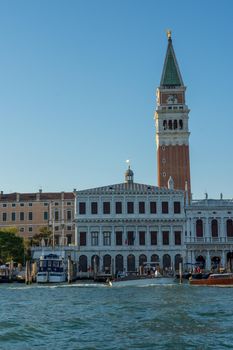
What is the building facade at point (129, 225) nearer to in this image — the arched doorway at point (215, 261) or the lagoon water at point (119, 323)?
the arched doorway at point (215, 261)

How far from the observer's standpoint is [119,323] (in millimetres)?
20344

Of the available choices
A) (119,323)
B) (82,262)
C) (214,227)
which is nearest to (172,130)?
(214,227)

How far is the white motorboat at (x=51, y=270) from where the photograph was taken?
4780 cm

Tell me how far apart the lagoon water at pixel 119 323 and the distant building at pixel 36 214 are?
4745 centimetres

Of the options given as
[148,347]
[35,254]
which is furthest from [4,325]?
[35,254]

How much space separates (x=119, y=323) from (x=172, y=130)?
4904 cm

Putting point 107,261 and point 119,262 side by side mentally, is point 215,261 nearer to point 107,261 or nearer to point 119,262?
point 119,262

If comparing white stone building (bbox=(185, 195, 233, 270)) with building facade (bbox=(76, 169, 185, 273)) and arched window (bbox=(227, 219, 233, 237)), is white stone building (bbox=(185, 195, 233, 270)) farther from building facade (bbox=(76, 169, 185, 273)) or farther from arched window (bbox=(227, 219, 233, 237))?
building facade (bbox=(76, 169, 185, 273))

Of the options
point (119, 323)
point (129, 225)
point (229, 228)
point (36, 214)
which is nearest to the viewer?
point (119, 323)

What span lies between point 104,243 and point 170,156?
14.3 meters

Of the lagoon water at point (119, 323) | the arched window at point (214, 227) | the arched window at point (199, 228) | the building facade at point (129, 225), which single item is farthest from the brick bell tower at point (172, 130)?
the lagoon water at point (119, 323)

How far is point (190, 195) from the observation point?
64.2 m

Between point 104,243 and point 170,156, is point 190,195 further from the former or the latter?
point 104,243

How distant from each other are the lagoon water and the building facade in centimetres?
2671
